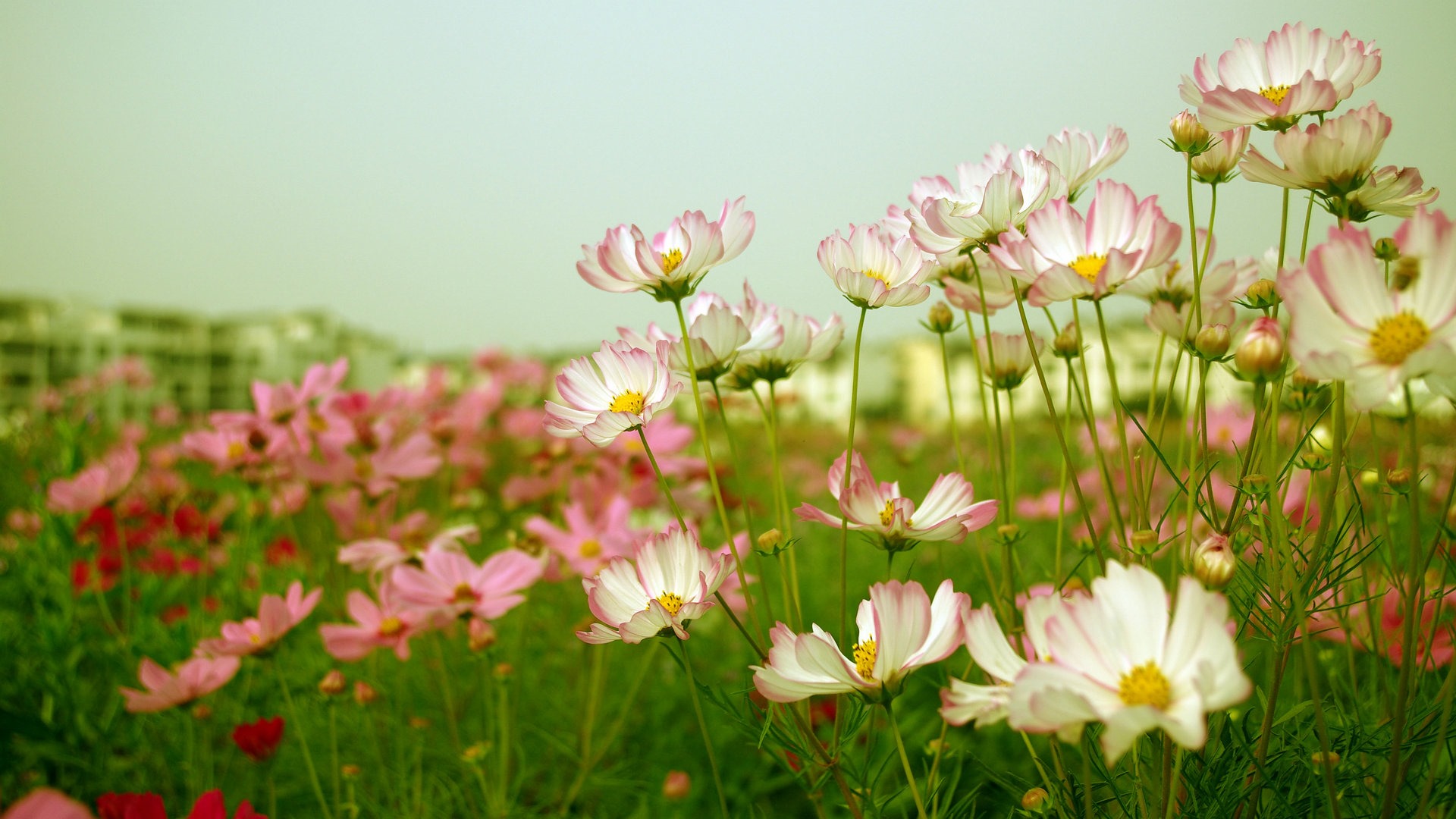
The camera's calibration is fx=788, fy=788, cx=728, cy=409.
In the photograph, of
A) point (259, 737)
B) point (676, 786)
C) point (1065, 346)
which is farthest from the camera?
point (676, 786)

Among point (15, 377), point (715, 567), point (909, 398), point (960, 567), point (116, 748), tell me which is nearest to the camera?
point (715, 567)

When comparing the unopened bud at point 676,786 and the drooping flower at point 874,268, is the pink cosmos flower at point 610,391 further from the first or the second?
the unopened bud at point 676,786

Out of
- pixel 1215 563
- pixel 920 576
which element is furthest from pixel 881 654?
pixel 920 576

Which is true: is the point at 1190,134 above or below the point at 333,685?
above

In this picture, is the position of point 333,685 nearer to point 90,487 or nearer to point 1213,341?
point 90,487

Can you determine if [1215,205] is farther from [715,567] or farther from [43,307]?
[43,307]

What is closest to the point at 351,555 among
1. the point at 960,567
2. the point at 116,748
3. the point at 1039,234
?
the point at 116,748
